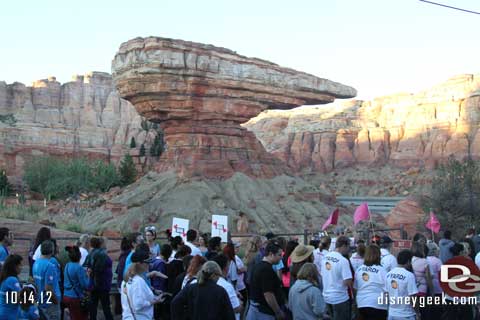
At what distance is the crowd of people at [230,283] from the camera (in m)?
6.55

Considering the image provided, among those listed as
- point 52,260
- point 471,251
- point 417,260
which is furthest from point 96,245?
point 471,251

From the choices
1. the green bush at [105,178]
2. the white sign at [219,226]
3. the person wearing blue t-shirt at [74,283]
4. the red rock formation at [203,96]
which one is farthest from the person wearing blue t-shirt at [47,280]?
the green bush at [105,178]

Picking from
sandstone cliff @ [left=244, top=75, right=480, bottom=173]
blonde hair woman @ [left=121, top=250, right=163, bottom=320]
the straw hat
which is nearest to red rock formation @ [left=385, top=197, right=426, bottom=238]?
the straw hat

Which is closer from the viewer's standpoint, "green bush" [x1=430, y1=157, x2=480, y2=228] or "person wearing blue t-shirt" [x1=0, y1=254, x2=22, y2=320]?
"person wearing blue t-shirt" [x1=0, y1=254, x2=22, y2=320]

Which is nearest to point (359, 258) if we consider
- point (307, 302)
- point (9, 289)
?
point (307, 302)

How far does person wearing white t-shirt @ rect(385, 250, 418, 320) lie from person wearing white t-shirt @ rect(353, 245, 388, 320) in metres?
0.15

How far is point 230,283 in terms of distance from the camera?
653 centimetres

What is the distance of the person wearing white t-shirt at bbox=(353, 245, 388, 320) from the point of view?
24.7ft

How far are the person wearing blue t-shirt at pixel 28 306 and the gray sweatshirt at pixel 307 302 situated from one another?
3.03 meters

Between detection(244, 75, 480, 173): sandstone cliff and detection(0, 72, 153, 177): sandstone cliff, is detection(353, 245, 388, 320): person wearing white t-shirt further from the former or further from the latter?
detection(0, 72, 153, 177): sandstone cliff

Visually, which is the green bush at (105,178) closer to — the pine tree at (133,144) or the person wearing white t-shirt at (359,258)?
the pine tree at (133,144)

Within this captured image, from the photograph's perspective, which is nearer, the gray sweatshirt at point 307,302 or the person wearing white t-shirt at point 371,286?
the gray sweatshirt at point 307,302

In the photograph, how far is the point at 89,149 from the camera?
7619cm

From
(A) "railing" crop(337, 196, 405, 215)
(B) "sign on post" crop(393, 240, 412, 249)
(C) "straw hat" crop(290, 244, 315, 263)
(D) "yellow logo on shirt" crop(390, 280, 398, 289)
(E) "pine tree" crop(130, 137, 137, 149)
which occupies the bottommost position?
(A) "railing" crop(337, 196, 405, 215)
